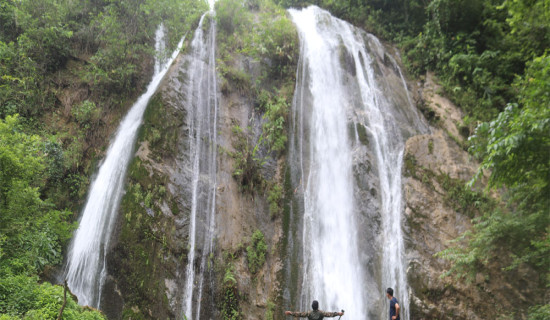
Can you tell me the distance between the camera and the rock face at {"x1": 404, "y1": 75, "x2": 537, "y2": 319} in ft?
23.7

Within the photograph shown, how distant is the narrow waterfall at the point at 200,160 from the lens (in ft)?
24.7

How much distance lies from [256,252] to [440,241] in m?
5.03

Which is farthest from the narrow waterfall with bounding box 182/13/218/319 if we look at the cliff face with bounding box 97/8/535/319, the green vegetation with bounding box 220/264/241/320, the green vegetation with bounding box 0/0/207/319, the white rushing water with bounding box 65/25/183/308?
the white rushing water with bounding box 65/25/183/308

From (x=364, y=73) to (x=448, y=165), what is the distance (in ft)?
16.9

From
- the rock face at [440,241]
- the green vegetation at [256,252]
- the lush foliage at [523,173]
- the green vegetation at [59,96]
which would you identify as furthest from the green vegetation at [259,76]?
the lush foliage at [523,173]

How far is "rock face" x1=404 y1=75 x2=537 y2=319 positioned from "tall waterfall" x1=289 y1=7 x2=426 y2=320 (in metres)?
0.35

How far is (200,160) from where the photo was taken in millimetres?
9266

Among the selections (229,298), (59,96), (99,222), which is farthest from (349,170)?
(59,96)

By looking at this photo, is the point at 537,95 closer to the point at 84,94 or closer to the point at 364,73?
the point at 364,73

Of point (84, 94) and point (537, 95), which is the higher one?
point (84, 94)

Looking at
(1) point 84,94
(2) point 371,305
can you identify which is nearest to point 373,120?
(2) point 371,305

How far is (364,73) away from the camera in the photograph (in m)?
12.6

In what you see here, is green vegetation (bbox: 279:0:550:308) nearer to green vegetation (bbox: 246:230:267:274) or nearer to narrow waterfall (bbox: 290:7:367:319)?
narrow waterfall (bbox: 290:7:367:319)

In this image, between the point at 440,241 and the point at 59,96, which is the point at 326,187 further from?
the point at 59,96
